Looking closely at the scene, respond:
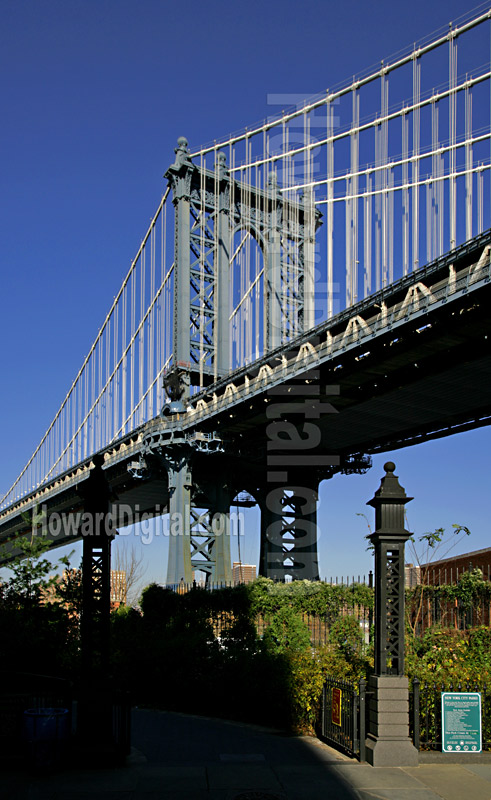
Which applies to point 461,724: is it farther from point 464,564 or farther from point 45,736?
point 464,564

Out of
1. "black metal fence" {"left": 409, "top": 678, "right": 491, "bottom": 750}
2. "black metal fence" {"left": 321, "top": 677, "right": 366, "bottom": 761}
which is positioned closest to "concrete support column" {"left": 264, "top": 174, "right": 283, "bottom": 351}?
"black metal fence" {"left": 321, "top": 677, "right": 366, "bottom": 761}

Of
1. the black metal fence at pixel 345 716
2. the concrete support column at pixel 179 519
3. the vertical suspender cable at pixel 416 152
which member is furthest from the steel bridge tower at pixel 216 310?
the black metal fence at pixel 345 716

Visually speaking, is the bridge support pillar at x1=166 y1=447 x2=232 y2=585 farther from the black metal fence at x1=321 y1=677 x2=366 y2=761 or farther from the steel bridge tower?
the black metal fence at x1=321 y1=677 x2=366 y2=761

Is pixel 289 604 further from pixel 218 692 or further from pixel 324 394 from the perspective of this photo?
pixel 324 394

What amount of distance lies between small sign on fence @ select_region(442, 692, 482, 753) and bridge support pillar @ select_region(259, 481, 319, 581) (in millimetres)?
35618

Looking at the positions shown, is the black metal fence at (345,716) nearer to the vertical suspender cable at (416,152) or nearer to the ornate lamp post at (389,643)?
the ornate lamp post at (389,643)

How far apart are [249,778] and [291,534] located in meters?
39.4

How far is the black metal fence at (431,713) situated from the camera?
1267 cm

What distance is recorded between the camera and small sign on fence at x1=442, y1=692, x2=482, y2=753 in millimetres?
12625

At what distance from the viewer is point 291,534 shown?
5066 cm

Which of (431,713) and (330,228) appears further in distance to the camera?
(330,228)

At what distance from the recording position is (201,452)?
1774 inches

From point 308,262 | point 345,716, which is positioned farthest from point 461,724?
point 308,262

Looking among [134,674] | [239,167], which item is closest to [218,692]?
[134,674]
